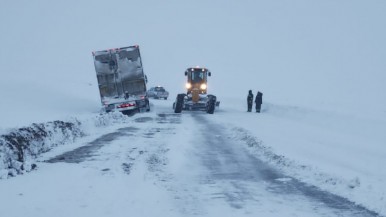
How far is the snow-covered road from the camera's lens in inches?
255

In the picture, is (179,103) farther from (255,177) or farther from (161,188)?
(161,188)

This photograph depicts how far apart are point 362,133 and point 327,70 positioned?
115 m

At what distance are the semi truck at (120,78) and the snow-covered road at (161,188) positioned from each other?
557 inches

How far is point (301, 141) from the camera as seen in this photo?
1520 centimetres

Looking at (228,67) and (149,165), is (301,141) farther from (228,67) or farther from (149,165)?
(228,67)

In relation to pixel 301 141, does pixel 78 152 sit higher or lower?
higher

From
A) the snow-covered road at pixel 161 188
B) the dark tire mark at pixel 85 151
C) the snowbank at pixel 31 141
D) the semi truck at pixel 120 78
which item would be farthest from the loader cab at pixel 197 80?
the snow-covered road at pixel 161 188

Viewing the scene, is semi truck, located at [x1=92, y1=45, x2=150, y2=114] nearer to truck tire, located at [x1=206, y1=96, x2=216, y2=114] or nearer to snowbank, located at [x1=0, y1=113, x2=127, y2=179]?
truck tire, located at [x1=206, y1=96, x2=216, y2=114]

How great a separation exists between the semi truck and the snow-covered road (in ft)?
46.4

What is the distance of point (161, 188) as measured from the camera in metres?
7.68

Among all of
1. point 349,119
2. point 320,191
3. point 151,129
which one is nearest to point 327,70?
point 349,119

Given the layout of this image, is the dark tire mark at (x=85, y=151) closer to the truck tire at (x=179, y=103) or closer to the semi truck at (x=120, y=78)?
the semi truck at (x=120, y=78)

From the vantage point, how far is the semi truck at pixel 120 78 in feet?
84.2

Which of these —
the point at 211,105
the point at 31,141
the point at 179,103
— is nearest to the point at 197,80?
the point at 211,105
